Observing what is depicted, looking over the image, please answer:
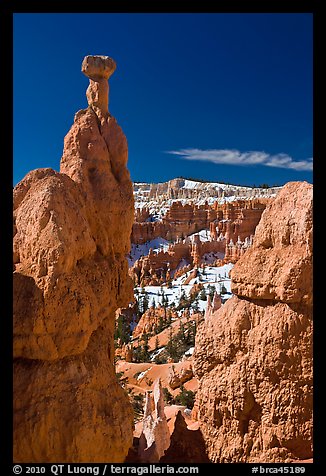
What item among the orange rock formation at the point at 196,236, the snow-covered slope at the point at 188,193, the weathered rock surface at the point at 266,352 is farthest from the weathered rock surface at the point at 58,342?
the snow-covered slope at the point at 188,193

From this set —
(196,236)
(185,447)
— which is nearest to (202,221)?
(196,236)

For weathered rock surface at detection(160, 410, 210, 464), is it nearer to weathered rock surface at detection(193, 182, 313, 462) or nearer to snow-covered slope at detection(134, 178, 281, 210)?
weathered rock surface at detection(193, 182, 313, 462)

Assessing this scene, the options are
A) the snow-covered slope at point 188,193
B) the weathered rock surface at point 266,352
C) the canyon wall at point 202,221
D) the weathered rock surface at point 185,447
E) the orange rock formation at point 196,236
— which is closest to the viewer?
the weathered rock surface at point 266,352

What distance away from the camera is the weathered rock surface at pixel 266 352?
6.07 m

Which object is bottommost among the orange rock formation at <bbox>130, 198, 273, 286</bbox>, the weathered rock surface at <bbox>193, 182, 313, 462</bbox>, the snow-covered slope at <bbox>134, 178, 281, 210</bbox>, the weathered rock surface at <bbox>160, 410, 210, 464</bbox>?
the weathered rock surface at <bbox>160, 410, 210, 464</bbox>

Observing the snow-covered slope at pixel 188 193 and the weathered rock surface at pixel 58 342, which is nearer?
the weathered rock surface at pixel 58 342

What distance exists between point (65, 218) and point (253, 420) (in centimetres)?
454

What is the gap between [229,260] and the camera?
6412 centimetres

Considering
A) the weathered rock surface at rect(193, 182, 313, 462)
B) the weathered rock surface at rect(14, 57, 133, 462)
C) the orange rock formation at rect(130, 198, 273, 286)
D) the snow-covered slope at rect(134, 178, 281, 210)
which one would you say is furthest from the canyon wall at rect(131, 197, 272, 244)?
the weathered rock surface at rect(14, 57, 133, 462)

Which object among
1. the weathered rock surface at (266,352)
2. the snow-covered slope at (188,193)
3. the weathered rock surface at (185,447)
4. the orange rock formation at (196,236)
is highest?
the snow-covered slope at (188,193)

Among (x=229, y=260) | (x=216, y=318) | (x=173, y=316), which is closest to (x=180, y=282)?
(x=229, y=260)

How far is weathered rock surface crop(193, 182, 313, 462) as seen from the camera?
239 inches

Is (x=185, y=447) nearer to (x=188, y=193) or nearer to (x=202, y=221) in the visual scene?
(x=202, y=221)

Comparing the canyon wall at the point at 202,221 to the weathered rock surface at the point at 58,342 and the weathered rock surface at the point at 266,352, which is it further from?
the weathered rock surface at the point at 58,342
